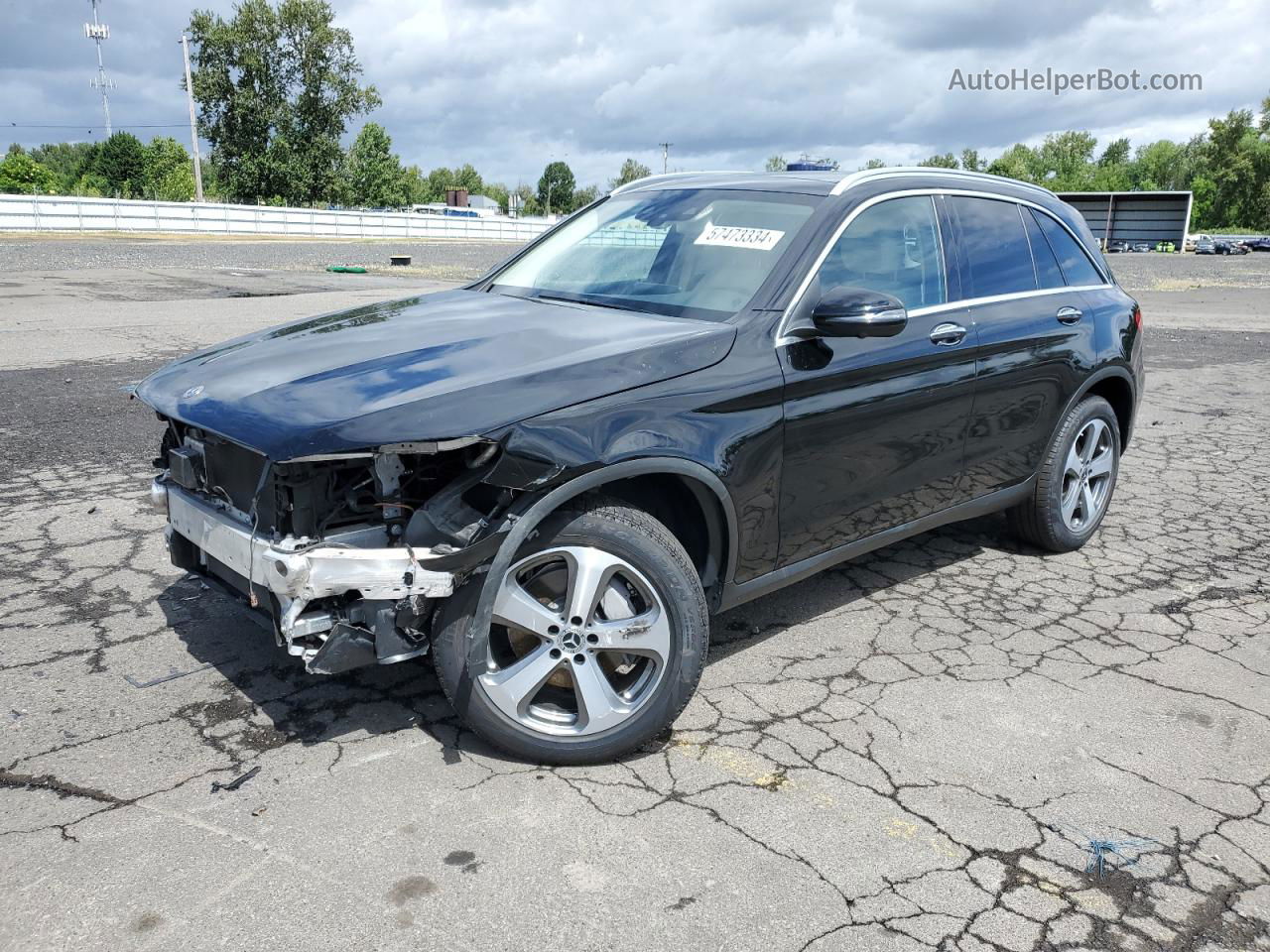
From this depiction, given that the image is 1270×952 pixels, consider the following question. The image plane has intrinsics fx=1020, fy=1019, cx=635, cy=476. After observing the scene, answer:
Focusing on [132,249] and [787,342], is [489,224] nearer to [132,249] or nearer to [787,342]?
[132,249]

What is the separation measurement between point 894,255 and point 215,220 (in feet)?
145

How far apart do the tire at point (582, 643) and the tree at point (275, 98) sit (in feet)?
232

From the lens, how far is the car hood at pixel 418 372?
2.81 m

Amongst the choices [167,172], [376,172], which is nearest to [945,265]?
[376,172]

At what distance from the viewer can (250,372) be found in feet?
10.9

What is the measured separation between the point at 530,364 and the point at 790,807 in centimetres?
152

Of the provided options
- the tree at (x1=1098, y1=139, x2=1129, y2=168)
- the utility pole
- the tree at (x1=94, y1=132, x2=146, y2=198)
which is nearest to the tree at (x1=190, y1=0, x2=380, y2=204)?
the utility pole

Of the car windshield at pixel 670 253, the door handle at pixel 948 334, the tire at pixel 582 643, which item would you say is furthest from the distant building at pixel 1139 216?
the tire at pixel 582 643

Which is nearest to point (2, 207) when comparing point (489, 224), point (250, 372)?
point (489, 224)

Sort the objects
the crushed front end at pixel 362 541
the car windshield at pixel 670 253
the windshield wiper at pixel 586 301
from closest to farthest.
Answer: the crushed front end at pixel 362 541, the car windshield at pixel 670 253, the windshield wiper at pixel 586 301

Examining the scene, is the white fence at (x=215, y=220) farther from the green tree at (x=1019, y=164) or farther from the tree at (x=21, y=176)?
the green tree at (x=1019, y=164)

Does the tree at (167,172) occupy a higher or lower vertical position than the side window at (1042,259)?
higher

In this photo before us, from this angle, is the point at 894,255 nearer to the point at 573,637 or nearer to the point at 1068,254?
the point at 1068,254

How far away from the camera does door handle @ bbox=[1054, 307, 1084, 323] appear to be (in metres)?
4.83
